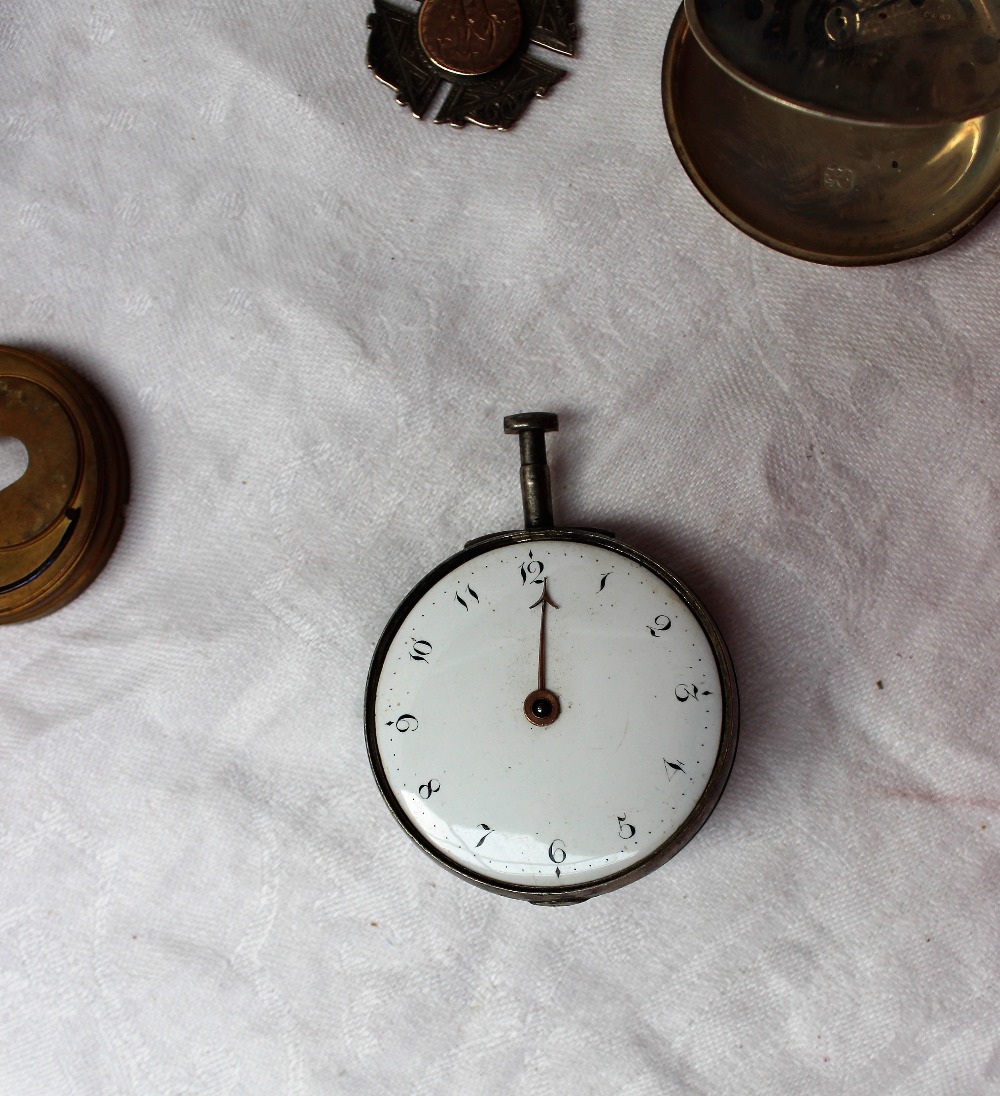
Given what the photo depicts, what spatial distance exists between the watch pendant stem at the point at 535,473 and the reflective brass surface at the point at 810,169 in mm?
251

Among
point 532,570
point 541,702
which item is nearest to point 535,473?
point 532,570

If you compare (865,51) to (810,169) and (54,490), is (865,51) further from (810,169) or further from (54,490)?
(54,490)

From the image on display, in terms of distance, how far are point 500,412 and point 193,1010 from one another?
24.4 inches

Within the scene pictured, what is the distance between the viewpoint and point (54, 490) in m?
0.82

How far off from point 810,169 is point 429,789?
62cm

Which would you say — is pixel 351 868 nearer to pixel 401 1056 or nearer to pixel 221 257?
pixel 401 1056

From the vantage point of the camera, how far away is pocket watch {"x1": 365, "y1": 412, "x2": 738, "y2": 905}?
705 mm

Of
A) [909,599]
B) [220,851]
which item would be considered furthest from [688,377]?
[220,851]

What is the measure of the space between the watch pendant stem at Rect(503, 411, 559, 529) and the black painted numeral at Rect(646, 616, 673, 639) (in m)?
0.12

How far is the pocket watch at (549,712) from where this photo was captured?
705 millimetres

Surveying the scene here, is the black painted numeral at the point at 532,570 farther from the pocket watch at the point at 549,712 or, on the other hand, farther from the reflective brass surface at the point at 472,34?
the reflective brass surface at the point at 472,34

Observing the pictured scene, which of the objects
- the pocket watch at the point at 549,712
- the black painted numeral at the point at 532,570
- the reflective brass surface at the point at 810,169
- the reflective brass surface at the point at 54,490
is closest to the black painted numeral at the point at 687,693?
the pocket watch at the point at 549,712

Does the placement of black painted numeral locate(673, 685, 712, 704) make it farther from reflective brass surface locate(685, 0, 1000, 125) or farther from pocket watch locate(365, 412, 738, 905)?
reflective brass surface locate(685, 0, 1000, 125)

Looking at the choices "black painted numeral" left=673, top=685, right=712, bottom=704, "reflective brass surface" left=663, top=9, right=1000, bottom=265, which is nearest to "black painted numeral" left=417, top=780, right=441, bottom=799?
"black painted numeral" left=673, top=685, right=712, bottom=704
